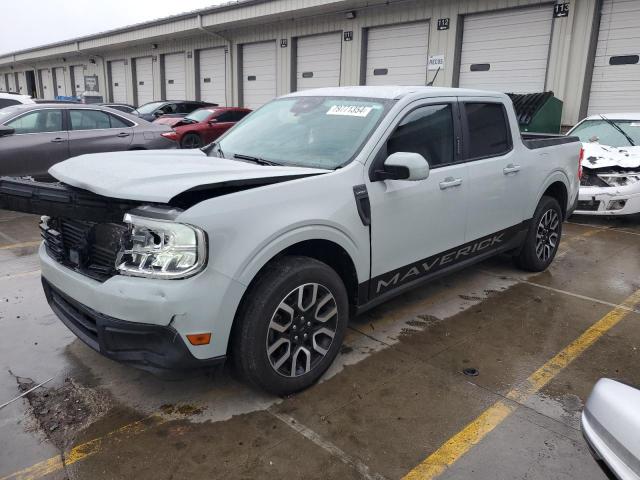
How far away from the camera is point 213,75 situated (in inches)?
862

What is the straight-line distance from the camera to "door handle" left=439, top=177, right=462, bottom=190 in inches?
153

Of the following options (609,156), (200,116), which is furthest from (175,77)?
(609,156)

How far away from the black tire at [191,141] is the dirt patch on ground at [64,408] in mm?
10631

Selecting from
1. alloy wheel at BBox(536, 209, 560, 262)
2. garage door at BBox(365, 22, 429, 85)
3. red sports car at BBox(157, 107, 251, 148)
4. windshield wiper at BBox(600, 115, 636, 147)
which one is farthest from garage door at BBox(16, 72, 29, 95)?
alloy wheel at BBox(536, 209, 560, 262)

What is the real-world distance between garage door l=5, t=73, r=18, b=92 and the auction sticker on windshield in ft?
163

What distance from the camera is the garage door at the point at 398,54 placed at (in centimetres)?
1461

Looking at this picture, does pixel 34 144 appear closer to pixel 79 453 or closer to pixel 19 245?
pixel 19 245

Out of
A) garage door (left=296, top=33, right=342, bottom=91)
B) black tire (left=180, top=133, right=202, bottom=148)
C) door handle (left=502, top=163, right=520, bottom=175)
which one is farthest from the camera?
garage door (left=296, top=33, right=342, bottom=91)

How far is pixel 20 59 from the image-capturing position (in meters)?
38.1

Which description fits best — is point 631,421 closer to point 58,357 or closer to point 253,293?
point 253,293

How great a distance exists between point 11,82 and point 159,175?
51.4 metres

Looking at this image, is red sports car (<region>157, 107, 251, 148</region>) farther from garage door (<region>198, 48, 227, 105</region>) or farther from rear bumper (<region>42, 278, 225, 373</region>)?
rear bumper (<region>42, 278, 225, 373</region>)

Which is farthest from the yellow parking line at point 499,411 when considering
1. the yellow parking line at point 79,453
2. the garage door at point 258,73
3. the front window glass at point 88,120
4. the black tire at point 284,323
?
the garage door at point 258,73

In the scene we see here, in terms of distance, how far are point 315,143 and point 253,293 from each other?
52.2 inches
